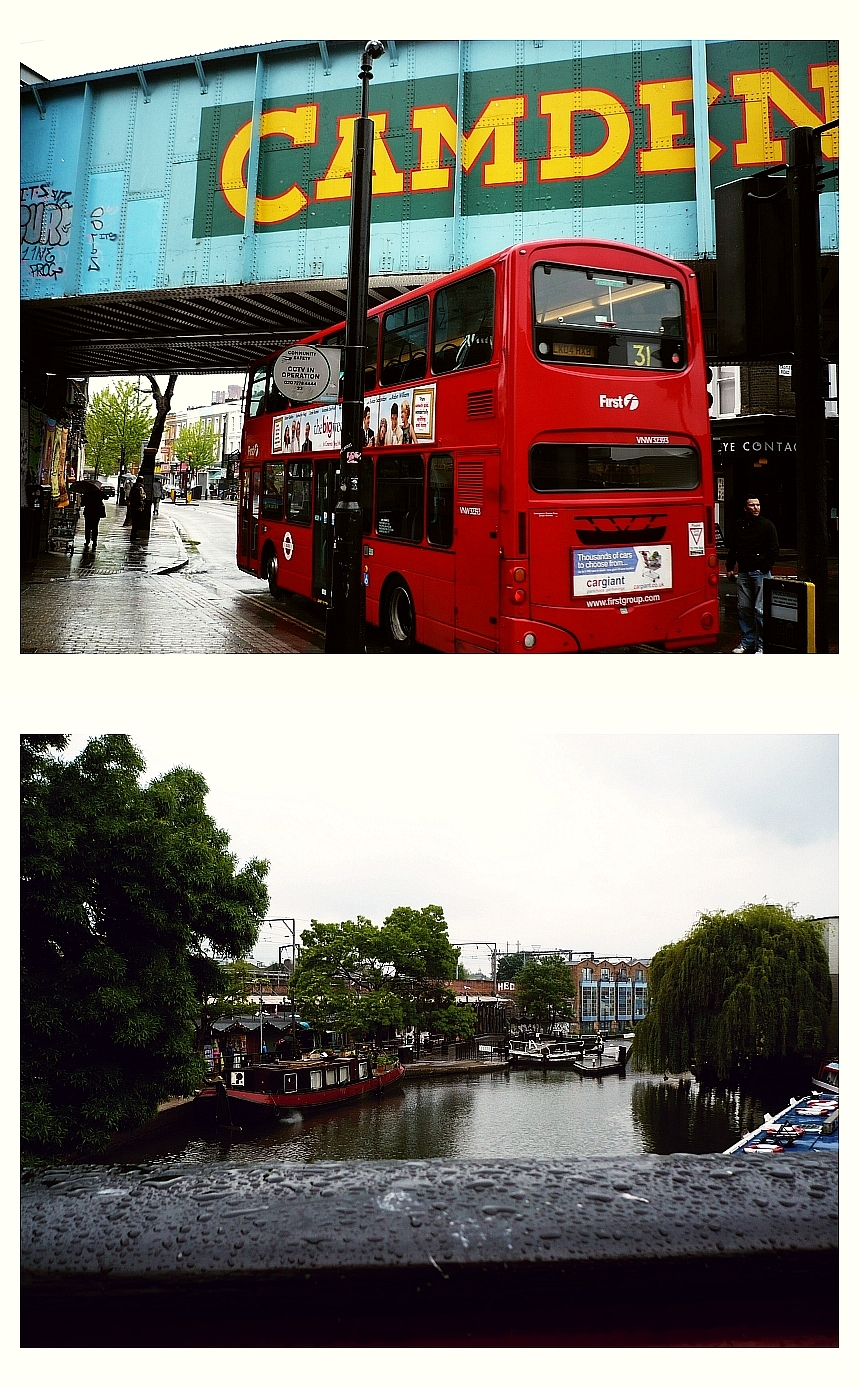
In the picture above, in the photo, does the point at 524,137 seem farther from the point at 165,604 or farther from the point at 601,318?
the point at 165,604

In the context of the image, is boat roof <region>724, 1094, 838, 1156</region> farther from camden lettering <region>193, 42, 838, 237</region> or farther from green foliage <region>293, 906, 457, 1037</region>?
camden lettering <region>193, 42, 838, 237</region>

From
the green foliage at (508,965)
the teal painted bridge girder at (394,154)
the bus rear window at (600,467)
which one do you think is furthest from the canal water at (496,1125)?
the teal painted bridge girder at (394,154)

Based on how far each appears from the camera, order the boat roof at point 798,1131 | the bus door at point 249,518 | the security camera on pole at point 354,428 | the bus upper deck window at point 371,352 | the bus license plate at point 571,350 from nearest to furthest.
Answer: the bus license plate at point 571,350 → the security camera on pole at point 354,428 → the boat roof at point 798,1131 → the bus door at point 249,518 → the bus upper deck window at point 371,352

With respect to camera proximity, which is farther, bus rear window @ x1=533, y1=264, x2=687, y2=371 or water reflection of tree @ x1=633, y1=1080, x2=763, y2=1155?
water reflection of tree @ x1=633, y1=1080, x2=763, y2=1155

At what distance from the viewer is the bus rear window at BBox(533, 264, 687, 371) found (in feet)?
12.7

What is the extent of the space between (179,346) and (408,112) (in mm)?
1511

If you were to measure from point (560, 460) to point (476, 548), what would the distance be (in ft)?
1.75

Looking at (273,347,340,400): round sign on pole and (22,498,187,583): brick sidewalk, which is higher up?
(273,347,340,400): round sign on pole

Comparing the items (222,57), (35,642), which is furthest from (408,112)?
(35,642)

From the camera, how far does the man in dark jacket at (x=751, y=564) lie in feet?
13.2

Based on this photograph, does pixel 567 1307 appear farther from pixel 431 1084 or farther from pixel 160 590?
pixel 160 590

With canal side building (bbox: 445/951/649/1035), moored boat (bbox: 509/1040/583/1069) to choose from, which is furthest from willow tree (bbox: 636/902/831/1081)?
moored boat (bbox: 509/1040/583/1069)

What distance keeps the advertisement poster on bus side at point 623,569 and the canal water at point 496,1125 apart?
7.49 feet

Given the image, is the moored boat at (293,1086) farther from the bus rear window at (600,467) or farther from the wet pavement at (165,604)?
the bus rear window at (600,467)
